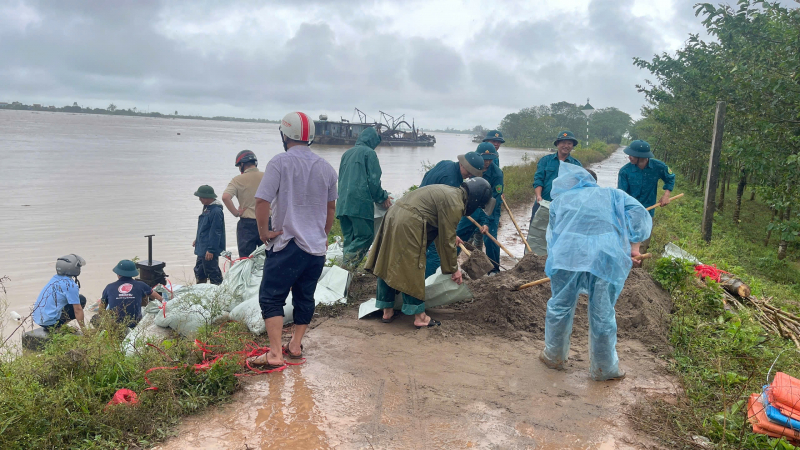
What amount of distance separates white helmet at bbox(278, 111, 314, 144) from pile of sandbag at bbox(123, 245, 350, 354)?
5.12 ft

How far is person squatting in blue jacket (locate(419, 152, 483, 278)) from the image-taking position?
4836mm

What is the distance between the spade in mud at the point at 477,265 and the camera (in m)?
5.84

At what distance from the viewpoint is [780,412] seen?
2.59 meters

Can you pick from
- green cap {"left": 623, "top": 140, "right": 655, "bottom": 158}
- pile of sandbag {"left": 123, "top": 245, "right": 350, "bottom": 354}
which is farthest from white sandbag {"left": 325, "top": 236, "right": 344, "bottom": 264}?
green cap {"left": 623, "top": 140, "right": 655, "bottom": 158}

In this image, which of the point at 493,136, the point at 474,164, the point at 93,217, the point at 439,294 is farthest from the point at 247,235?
the point at 93,217

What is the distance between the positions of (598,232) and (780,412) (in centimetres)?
133

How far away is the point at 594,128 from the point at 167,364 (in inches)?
3434

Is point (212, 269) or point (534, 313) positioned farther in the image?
point (212, 269)

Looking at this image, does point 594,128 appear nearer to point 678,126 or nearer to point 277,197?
point 678,126

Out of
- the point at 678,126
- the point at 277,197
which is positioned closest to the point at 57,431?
the point at 277,197

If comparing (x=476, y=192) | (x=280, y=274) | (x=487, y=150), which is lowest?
(x=280, y=274)

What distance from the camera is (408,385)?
10.9 feet

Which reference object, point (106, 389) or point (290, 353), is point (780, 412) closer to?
point (290, 353)

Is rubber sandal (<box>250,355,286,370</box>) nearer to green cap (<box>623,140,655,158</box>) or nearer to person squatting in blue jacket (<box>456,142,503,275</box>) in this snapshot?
person squatting in blue jacket (<box>456,142,503,275</box>)
